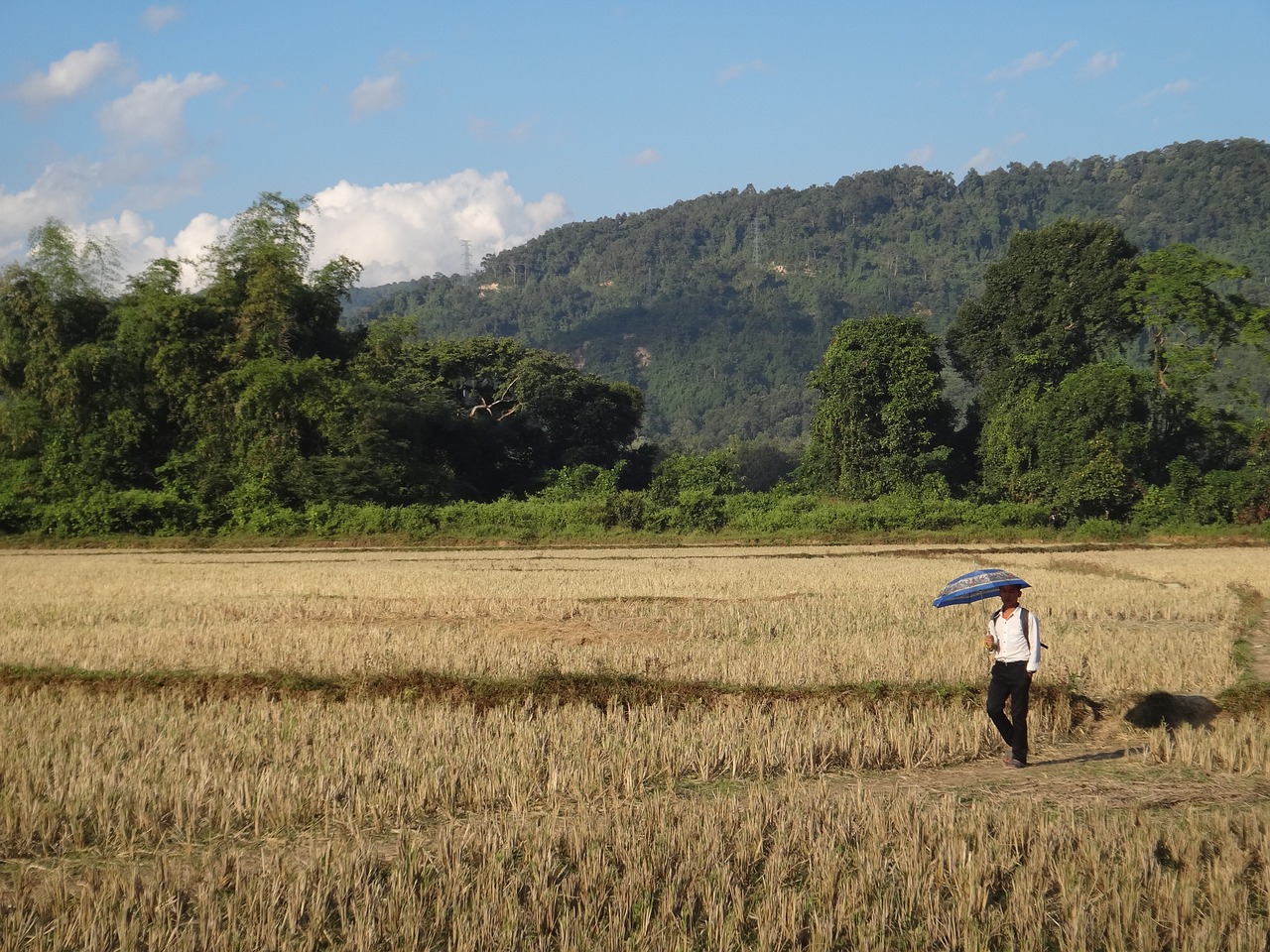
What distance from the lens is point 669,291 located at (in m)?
153

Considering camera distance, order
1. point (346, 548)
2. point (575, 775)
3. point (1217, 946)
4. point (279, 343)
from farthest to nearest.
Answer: point (279, 343) → point (346, 548) → point (575, 775) → point (1217, 946)

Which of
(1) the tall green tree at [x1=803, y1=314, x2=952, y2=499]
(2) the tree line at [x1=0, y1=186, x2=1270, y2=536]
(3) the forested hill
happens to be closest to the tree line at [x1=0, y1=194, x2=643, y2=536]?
(2) the tree line at [x1=0, y1=186, x2=1270, y2=536]

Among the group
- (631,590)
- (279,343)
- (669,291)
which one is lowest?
(631,590)

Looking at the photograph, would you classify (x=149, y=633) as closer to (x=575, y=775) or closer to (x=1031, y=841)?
(x=575, y=775)

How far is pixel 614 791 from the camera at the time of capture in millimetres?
7727

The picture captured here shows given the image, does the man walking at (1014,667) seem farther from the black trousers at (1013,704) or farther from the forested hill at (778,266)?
the forested hill at (778,266)

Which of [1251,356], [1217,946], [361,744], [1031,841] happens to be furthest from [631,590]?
[1251,356]

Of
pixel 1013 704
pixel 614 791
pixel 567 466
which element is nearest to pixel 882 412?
pixel 567 466

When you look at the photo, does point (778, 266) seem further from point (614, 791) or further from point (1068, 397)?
point (614, 791)

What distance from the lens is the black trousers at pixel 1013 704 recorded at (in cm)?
866

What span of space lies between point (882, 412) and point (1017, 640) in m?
34.9

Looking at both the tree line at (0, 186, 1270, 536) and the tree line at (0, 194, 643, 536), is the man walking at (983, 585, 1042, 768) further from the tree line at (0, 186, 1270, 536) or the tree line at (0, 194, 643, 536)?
the tree line at (0, 194, 643, 536)

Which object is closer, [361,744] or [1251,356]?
[361,744]

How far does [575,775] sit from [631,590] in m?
13.3
